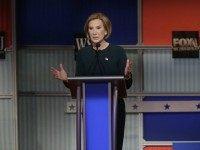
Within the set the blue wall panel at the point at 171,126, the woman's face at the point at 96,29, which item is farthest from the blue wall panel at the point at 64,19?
the woman's face at the point at 96,29

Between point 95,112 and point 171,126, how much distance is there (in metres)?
2.42

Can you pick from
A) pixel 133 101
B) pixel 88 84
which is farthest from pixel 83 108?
pixel 133 101

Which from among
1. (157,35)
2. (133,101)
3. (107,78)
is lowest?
(133,101)

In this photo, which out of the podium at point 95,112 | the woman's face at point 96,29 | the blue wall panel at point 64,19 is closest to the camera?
the podium at point 95,112

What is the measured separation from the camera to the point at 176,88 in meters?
5.21

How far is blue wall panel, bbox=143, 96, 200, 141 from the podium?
227cm

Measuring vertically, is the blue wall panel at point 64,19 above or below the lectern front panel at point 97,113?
above

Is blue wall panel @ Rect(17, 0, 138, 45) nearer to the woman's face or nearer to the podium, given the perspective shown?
the woman's face

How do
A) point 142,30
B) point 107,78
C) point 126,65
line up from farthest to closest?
point 142,30 → point 126,65 → point 107,78

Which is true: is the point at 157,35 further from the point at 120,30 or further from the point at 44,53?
the point at 44,53

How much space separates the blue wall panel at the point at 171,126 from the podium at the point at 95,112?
7.43 feet

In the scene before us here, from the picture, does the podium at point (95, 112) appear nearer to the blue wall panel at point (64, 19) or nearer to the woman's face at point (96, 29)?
the woman's face at point (96, 29)

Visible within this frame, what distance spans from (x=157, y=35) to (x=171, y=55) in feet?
0.93

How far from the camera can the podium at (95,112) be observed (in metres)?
2.98
